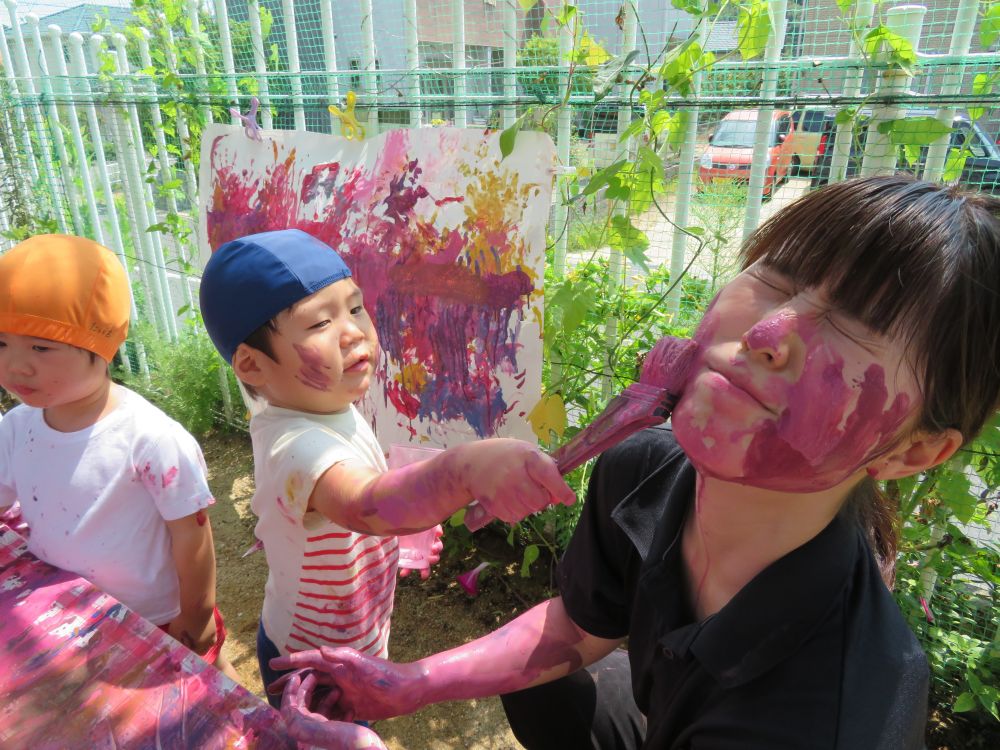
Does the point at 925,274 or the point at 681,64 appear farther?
the point at 681,64

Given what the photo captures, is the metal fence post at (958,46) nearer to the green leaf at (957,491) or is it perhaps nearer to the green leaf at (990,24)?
the green leaf at (990,24)

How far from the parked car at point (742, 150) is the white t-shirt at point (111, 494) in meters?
1.83

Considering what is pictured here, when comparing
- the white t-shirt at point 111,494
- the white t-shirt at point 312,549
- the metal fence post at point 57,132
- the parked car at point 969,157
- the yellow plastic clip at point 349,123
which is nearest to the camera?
the white t-shirt at point 312,549

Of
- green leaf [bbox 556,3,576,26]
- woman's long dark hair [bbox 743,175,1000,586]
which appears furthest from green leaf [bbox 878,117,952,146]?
woman's long dark hair [bbox 743,175,1000,586]

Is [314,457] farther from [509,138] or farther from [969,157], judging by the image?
Answer: [969,157]

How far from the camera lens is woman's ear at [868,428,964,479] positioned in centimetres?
90

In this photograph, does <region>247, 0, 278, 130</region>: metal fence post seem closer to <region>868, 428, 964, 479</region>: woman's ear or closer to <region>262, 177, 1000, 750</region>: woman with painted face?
<region>262, 177, 1000, 750</region>: woman with painted face

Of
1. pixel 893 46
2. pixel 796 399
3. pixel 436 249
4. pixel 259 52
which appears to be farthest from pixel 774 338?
pixel 259 52

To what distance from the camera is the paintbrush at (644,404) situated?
94 centimetres

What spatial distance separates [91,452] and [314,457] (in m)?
0.75

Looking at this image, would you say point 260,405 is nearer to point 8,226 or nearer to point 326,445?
Result: point 326,445

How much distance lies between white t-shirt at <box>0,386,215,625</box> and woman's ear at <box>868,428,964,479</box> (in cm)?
153

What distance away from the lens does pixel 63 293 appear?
1546 millimetres

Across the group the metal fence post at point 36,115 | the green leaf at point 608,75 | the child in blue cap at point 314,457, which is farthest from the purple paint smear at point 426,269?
the metal fence post at point 36,115
